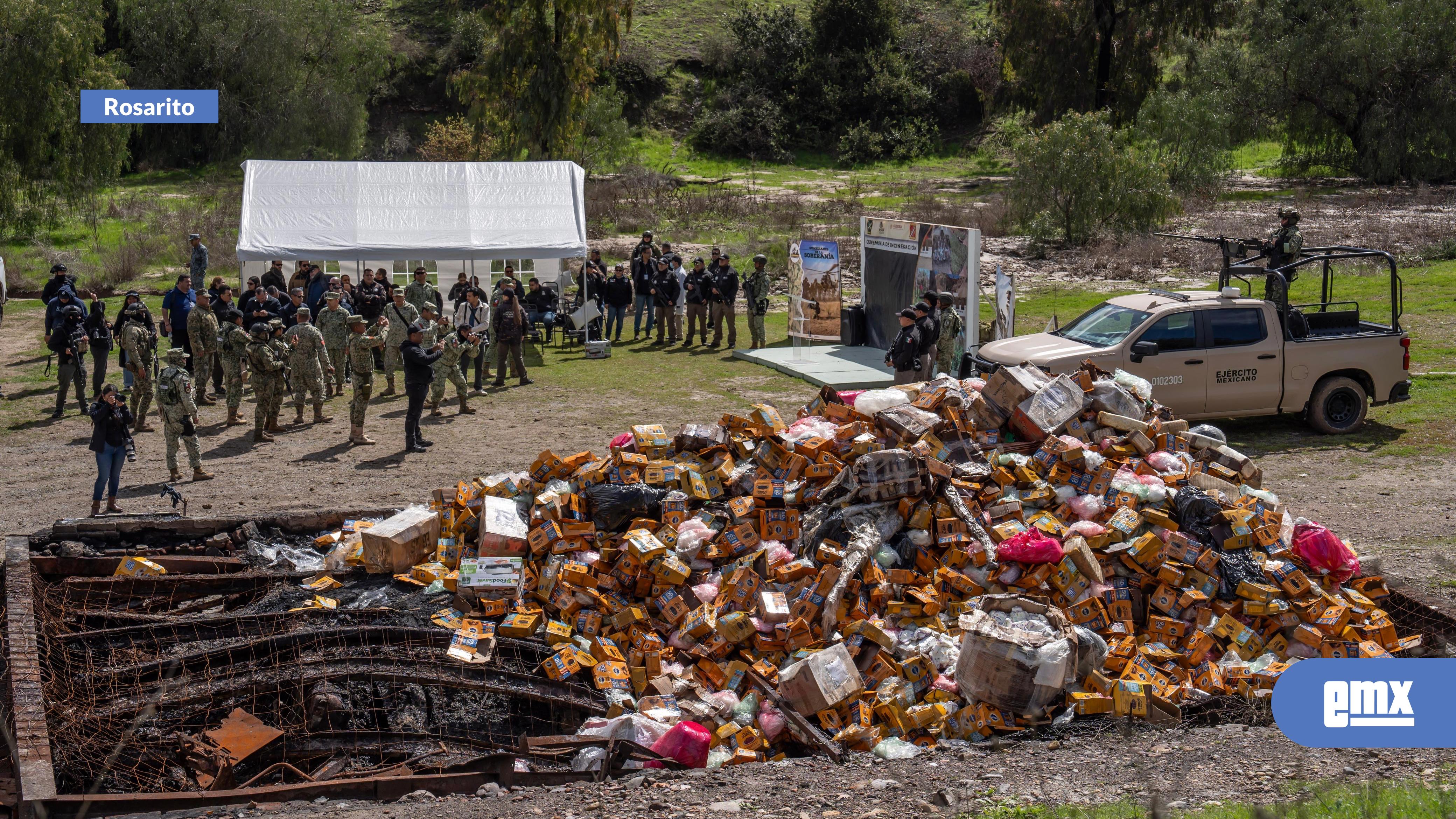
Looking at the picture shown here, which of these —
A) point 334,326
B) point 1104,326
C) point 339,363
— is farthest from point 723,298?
point 1104,326

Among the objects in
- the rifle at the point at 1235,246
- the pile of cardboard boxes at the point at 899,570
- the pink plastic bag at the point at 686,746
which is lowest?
the pink plastic bag at the point at 686,746

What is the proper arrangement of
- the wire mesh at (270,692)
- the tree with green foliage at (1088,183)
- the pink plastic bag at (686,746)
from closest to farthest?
1. the wire mesh at (270,692)
2. the pink plastic bag at (686,746)
3. the tree with green foliage at (1088,183)

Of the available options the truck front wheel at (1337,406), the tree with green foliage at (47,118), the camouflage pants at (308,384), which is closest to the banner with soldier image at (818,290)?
the truck front wheel at (1337,406)

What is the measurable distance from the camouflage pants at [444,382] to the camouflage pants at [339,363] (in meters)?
1.89

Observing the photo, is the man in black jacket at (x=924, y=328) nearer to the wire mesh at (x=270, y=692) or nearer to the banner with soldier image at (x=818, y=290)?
the banner with soldier image at (x=818, y=290)

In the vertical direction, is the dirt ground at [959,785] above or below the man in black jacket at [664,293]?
below

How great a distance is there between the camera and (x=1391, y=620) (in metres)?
8.41

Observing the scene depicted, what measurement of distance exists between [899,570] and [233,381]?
35.4ft

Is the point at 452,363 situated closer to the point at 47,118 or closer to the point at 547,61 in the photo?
the point at 47,118

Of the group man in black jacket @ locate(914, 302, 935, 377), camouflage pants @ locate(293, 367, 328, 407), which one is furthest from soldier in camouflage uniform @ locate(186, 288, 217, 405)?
man in black jacket @ locate(914, 302, 935, 377)

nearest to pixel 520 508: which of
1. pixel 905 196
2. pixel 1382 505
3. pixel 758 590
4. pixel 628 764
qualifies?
pixel 758 590

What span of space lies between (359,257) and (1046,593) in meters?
16.1

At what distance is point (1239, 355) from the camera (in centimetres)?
1372

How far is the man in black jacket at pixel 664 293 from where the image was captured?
2156 cm
